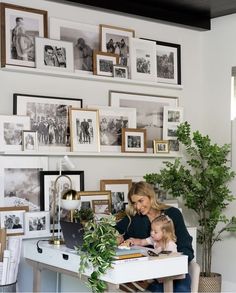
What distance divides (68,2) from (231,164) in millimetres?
2167

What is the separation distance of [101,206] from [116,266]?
156 centimetres

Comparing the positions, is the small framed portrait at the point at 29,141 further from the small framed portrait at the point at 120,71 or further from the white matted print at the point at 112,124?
the small framed portrait at the point at 120,71

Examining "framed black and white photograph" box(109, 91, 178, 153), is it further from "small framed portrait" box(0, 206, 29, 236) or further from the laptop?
the laptop

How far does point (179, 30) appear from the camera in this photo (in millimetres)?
5762

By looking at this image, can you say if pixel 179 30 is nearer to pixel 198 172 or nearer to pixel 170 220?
pixel 198 172

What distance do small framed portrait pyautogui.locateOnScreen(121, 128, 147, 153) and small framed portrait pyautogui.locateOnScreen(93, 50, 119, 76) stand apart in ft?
1.78

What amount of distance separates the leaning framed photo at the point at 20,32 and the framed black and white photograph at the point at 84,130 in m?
0.57

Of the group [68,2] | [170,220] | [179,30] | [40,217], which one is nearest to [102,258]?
[170,220]

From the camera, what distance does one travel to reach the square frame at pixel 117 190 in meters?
5.06

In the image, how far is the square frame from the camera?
199 inches

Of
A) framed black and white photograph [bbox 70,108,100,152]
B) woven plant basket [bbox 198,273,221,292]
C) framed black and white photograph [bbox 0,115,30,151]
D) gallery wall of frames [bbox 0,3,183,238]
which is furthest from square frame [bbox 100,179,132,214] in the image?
woven plant basket [bbox 198,273,221,292]

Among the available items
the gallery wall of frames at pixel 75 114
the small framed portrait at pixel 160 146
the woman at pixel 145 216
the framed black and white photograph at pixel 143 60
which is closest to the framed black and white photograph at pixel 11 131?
the gallery wall of frames at pixel 75 114

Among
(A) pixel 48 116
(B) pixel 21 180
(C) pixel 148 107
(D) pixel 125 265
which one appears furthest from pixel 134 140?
(D) pixel 125 265

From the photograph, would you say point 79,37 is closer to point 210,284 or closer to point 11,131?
point 11,131
